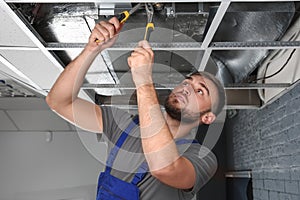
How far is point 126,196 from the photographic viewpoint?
1.32 metres

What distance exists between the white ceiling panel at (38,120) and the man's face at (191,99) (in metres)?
3.20

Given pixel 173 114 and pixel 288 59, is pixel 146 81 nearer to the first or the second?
pixel 173 114

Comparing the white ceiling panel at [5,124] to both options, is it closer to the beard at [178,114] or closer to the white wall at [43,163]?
the white wall at [43,163]

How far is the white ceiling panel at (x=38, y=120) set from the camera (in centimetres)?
439

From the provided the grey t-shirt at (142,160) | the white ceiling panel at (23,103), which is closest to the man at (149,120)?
the grey t-shirt at (142,160)

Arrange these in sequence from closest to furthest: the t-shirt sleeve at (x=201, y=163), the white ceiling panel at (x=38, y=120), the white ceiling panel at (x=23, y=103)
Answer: the t-shirt sleeve at (x=201, y=163) → the white ceiling panel at (x=23, y=103) → the white ceiling panel at (x=38, y=120)

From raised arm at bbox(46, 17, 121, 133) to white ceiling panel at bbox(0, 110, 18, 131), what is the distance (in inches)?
129

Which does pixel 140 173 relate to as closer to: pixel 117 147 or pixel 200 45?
pixel 117 147

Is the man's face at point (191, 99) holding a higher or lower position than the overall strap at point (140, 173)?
higher

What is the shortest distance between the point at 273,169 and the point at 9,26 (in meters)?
1.95

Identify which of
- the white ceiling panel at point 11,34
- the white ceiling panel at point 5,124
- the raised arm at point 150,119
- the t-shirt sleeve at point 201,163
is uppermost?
the white ceiling panel at point 11,34

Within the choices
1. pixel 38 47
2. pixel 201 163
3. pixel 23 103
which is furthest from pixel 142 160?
pixel 23 103

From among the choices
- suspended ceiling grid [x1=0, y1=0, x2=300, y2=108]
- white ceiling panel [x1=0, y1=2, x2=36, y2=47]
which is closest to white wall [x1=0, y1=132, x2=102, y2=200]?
suspended ceiling grid [x1=0, y1=0, x2=300, y2=108]

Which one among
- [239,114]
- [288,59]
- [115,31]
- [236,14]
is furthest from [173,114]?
[239,114]
